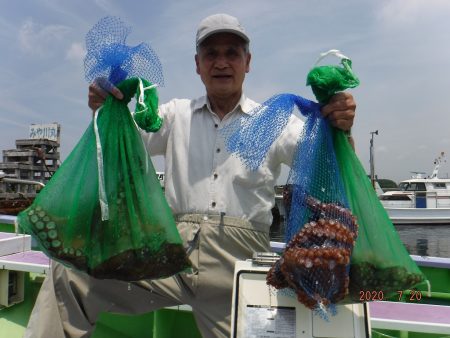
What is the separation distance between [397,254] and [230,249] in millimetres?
785

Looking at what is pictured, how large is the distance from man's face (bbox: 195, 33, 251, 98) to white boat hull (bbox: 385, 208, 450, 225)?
21268 mm

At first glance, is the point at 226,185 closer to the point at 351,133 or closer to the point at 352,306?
the point at 351,133

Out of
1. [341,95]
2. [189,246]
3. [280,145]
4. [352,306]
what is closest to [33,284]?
[189,246]

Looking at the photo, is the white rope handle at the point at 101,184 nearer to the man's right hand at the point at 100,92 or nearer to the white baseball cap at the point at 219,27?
the man's right hand at the point at 100,92

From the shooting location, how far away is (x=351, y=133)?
159 cm

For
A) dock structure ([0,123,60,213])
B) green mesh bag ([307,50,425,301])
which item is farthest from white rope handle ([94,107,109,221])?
dock structure ([0,123,60,213])

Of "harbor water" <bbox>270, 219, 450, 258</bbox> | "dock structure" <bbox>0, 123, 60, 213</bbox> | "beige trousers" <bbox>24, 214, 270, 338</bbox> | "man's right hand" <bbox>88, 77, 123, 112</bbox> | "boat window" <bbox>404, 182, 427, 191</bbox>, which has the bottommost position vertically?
"harbor water" <bbox>270, 219, 450, 258</bbox>

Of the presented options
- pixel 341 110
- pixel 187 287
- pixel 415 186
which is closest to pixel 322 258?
pixel 341 110

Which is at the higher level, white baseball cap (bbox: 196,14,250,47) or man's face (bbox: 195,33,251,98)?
white baseball cap (bbox: 196,14,250,47)

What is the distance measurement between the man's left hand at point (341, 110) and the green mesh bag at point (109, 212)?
75 cm

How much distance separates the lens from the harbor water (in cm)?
1548

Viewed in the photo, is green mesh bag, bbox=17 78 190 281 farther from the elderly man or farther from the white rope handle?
the elderly man

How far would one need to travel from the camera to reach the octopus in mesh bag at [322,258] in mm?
1258

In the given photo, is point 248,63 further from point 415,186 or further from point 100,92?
point 415,186
